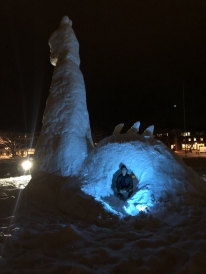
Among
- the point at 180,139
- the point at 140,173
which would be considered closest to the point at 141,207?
the point at 140,173

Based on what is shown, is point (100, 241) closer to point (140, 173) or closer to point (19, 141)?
point (140, 173)

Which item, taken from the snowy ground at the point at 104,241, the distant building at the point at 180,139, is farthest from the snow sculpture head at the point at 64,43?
the distant building at the point at 180,139

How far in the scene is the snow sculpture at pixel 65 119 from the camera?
25.4 ft

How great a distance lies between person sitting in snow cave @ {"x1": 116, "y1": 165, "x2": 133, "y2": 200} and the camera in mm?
6684

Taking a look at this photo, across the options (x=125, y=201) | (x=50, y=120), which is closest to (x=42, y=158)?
(x=50, y=120)

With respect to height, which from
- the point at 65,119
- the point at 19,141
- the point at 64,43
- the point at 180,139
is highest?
the point at 64,43

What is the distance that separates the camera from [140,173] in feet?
22.9

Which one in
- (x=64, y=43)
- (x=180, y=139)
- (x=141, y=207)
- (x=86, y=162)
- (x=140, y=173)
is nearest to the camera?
(x=141, y=207)

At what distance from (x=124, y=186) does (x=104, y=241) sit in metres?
2.57

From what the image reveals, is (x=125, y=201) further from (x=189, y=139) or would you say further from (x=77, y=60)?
(x=189, y=139)

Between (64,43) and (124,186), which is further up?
(64,43)

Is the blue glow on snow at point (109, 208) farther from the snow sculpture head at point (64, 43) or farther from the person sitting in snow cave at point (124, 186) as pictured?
the snow sculpture head at point (64, 43)

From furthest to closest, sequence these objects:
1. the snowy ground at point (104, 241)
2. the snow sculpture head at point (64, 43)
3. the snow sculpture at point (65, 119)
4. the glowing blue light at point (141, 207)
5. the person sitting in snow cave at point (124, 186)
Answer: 1. the snow sculpture head at point (64, 43)
2. the snow sculpture at point (65, 119)
3. the person sitting in snow cave at point (124, 186)
4. the glowing blue light at point (141, 207)
5. the snowy ground at point (104, 241)

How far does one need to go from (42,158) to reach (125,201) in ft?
10.3
